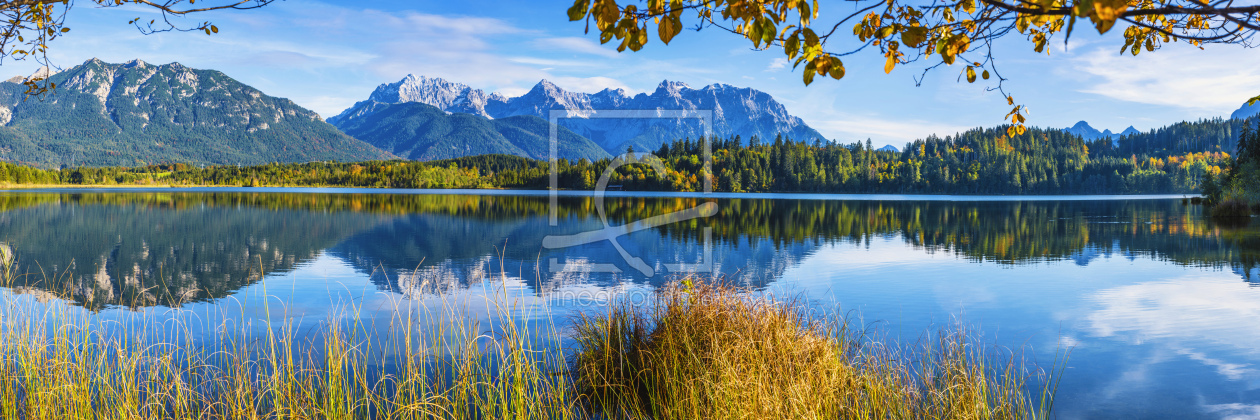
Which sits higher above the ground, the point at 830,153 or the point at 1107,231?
the point at 830,153

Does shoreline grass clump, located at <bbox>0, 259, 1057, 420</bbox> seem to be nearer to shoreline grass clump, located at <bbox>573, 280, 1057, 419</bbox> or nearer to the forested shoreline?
shoreline grass clump, located at <bbox>573, 280, 1057, 419</bbox>

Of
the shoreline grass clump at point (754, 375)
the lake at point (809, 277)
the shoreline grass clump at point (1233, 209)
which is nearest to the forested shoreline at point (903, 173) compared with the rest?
the shoreline grass clump at point (1233, 209)

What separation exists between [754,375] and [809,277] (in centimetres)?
1498

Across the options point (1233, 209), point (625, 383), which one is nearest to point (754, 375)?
point (625, 383)

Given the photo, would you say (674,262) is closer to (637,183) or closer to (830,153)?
(637,183)

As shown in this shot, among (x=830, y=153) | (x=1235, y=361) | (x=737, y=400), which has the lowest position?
(x=1235, y=361)

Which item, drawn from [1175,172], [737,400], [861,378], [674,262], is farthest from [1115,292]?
[1175,172]

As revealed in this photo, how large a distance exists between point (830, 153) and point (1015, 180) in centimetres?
4936

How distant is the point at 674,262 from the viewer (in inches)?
990

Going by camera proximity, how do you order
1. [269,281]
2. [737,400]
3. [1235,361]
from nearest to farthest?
1. [737,400]
2. [1235,361]
3. [269,281]

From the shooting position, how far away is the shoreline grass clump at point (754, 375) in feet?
18.4

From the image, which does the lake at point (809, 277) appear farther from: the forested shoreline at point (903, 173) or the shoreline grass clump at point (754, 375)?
the forested shoreline at point (903, 173)

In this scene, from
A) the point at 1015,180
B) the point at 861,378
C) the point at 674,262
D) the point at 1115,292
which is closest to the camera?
the point at 861,378

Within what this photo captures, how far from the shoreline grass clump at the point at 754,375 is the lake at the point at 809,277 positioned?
2.06 m
